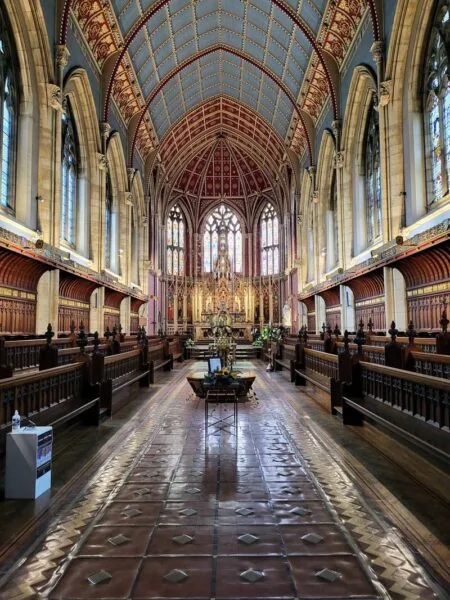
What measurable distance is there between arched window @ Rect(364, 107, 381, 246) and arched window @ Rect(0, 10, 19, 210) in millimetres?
13018

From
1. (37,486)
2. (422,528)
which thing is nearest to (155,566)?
(37,486)

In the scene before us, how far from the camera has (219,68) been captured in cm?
2880

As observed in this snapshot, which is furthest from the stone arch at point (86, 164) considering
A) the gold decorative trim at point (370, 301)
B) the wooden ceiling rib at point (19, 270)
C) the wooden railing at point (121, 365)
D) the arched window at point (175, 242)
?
the arched window at point (175, 242)

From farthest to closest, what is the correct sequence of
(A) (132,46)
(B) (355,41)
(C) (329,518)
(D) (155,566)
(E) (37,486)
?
(A) (132,46)
(B) (355,41)
(E) (37,486)
(C) (329,518)
(D) (155,566)

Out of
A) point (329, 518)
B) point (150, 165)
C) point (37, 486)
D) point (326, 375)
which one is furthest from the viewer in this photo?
point (150, 165)

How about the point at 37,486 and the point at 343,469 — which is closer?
the point at 37,486

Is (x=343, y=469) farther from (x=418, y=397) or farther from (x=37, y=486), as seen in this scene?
(x=37, y=486)

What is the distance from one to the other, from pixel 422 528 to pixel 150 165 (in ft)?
101

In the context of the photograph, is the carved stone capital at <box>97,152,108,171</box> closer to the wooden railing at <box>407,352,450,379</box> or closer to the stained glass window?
the stained glass window

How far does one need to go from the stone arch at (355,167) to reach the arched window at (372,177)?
0.75ft

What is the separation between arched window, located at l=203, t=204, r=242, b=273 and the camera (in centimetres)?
4006

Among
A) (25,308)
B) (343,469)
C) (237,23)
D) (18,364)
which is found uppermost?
(237,23)

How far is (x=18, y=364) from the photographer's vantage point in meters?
10.6

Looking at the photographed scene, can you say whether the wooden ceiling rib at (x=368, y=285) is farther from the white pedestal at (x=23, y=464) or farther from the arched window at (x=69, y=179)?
the white pedestal at (x=23, y=464)
